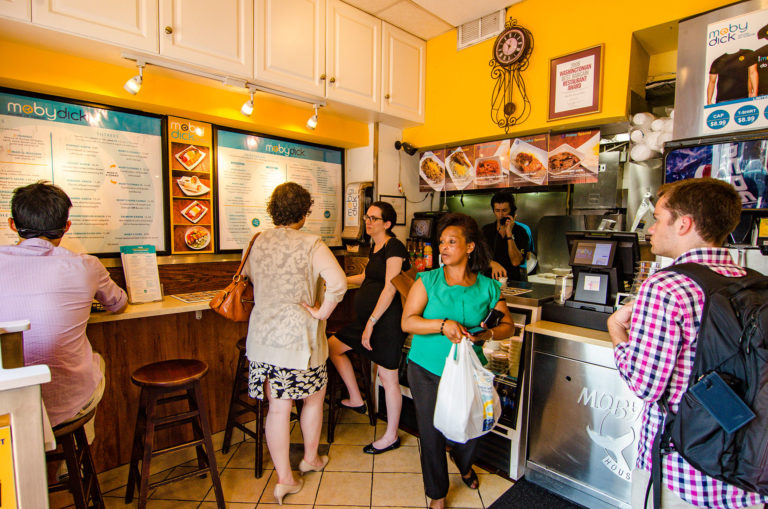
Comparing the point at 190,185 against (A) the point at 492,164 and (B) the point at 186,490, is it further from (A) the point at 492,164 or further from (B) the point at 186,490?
(A) the point at 492,164

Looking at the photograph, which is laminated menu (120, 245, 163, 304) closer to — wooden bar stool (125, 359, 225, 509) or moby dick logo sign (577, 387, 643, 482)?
wooden bar stool (125, 359, 225, 509)

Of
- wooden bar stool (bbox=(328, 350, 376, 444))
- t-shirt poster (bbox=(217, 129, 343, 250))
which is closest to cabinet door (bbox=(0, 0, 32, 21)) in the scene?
t-shirt poster (bbox=(217, 129, 343, 250))

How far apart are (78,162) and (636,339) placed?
9.41 feet

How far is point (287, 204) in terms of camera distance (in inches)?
82.9

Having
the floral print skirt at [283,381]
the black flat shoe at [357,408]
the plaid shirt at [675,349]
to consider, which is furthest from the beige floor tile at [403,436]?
the plaid shirt at [675,349]

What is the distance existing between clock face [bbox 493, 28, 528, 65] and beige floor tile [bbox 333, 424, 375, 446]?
288cm

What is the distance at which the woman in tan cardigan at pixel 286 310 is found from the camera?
2066 millimetres

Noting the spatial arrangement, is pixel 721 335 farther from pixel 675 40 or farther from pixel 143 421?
pixel 143 421

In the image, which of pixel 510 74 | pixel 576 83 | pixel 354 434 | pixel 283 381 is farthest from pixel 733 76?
pixel 354 434

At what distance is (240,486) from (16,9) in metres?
2.61

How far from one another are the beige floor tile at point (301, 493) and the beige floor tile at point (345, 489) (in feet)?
0.12

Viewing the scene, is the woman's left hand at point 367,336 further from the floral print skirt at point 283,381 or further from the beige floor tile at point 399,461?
the beige floor tile at point 399,461

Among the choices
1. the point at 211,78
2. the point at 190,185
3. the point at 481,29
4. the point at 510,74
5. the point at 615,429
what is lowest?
the point at 615,429

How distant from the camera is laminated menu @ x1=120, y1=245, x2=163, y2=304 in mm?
2420
